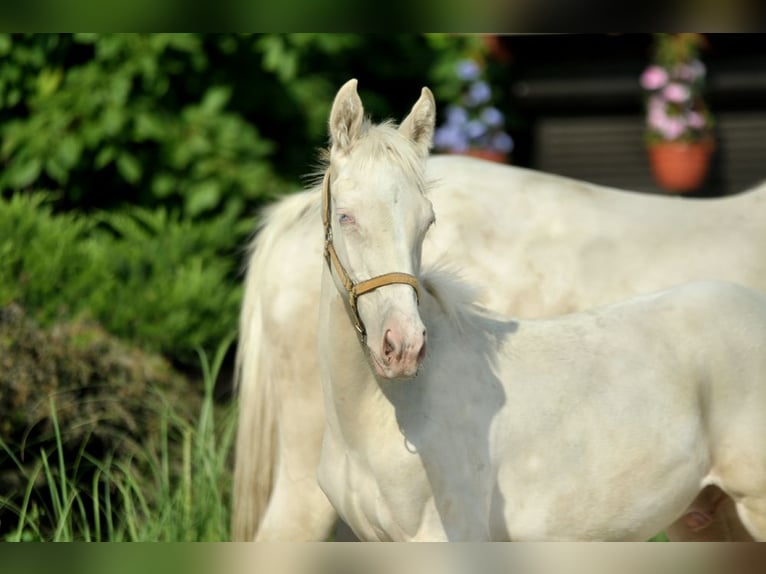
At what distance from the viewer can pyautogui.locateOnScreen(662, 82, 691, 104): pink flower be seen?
234 inches

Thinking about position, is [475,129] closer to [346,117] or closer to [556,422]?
[556,422]

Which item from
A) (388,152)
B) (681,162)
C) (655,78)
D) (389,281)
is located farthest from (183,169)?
(389,281)

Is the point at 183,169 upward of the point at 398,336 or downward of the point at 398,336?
upward

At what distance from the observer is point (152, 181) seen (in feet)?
16.9

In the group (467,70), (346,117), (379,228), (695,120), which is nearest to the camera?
(379,228)

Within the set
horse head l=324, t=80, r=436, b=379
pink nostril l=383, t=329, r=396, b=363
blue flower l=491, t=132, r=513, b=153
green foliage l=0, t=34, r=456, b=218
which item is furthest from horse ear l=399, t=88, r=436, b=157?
blue flower l=491, t=132, r=513, b=153

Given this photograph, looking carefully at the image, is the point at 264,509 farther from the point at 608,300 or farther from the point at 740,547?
the point at 740,547

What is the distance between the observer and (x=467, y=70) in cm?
583

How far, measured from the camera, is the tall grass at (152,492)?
3.29 meters

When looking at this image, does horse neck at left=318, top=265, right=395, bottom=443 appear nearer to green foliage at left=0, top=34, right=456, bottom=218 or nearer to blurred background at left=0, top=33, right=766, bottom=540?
A: blurred background at left=0, top=33, right=766, bottom=540

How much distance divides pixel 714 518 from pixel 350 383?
1153 mm

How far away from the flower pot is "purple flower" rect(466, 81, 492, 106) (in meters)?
1.05

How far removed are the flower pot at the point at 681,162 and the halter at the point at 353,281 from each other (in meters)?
4.23

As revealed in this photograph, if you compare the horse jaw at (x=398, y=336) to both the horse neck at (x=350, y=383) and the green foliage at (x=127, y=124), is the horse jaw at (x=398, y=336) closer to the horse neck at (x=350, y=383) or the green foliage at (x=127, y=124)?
the horse neck at (x=350, y=383)
